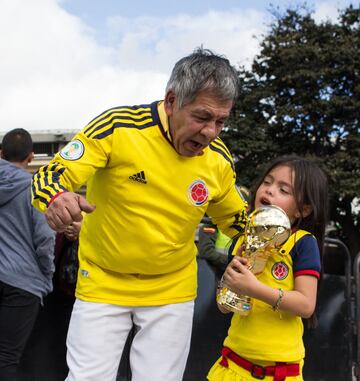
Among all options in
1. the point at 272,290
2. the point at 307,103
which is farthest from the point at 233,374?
the point at 307,103

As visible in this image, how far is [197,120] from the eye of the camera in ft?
6.88

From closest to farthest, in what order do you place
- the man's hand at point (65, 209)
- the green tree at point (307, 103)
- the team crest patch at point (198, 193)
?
the man's hand at point (65, 209) < the team crest patch at point (198, 193) < the green tree at point (307, 103)

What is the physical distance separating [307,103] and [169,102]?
63.6ft

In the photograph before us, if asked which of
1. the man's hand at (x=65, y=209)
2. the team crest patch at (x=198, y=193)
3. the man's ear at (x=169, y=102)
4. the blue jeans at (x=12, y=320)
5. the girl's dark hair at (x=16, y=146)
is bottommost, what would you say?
the blue jeans at (x=12, y=320)

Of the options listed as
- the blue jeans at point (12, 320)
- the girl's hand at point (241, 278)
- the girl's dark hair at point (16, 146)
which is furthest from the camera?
the girl's dark hair at point (16, 146)

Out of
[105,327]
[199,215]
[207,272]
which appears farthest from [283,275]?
[207,272]

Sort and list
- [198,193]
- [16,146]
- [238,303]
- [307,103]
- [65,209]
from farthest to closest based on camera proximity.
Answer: [307,103] → [16,146] → [198,193] → [238,303] → [65,209]

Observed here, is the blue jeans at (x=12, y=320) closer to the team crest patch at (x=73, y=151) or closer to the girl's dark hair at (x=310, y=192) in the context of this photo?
the team crest patch at (x=73, y=151)

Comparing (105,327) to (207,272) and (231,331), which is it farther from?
(207,272)

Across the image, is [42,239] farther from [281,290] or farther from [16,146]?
[281,290]

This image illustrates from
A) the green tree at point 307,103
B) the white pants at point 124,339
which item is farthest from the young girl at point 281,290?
the green tree at point 307,103

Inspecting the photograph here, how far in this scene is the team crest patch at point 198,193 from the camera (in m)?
→ 2.28

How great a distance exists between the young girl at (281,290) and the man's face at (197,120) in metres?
0.40

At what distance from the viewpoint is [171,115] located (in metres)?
2.19
